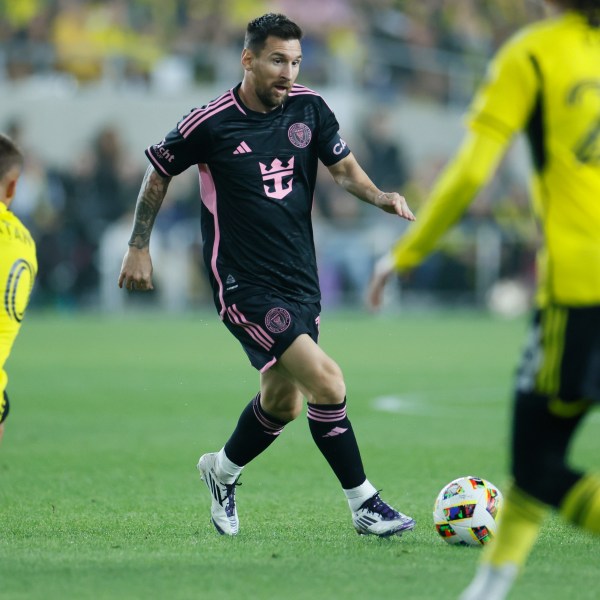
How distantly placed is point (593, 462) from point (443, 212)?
4.68 metres

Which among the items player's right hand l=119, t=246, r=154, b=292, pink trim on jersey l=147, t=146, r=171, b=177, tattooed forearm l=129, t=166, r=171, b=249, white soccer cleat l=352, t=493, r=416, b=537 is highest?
pink trim on jersey l=147, t=146, r=171, b=177

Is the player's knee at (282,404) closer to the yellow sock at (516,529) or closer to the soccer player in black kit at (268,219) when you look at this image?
the soccer player in black kit at (268,219)

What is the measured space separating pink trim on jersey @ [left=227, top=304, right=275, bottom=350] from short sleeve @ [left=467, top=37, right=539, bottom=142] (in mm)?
2193

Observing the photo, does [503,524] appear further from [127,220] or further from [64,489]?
[127,220]

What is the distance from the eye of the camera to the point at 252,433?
6.46m

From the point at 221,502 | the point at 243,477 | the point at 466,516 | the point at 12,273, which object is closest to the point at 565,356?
the point at 466,516

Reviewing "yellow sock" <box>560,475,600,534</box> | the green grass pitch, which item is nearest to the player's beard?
the green grass pitch

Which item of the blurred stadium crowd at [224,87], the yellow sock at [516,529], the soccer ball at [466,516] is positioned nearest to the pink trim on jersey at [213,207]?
the soccer ball at [466,516]

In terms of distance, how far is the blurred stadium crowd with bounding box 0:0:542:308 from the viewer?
23.3 m

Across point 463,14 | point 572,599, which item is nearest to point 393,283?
point 463,14

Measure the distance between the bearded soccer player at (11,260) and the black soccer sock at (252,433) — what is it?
1.31 meters

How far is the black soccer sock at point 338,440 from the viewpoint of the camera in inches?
239

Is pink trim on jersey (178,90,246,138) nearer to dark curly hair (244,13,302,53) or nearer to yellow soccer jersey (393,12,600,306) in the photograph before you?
dark curly hair (244,13,302,53)

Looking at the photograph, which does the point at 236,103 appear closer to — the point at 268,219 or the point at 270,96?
the point at 270,96
